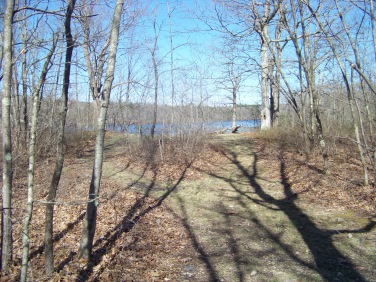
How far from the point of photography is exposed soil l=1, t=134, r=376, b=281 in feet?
14.1

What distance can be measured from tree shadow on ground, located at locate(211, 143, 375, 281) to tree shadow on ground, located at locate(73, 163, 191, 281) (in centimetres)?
232

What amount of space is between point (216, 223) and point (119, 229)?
1.90 m

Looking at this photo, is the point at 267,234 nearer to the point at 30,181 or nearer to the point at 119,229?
the point at 119,229

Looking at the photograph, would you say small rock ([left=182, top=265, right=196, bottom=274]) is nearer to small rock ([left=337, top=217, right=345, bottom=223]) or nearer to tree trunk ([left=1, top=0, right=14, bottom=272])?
tree trunk ([left=1, top=0, right=14, bottom=272])

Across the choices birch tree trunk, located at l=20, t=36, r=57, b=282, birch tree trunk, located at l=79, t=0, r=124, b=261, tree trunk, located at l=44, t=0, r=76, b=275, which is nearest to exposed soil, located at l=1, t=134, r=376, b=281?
tree trunk, located at l=44, t=0, r=76, b=275

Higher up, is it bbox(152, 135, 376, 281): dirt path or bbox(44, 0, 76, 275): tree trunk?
bbox(44, 0, 76, 275): tree trunk

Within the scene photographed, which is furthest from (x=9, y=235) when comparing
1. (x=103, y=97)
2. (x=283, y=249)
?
(x=283, y=249)

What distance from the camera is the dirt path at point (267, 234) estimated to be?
4156 millimetres

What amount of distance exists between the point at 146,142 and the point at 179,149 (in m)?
1.70

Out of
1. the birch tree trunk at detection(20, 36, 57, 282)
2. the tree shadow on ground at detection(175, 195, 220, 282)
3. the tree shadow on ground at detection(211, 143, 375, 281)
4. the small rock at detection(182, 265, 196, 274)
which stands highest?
the birch tree trunk at detection(20, 36, 57, 282)

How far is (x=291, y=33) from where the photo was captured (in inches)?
314

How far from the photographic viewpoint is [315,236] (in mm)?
5172

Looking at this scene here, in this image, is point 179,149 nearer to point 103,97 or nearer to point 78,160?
point 78,160

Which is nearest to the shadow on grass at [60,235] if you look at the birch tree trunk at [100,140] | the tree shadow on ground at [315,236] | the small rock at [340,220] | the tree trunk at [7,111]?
the birch tree trunk at [100,140]
